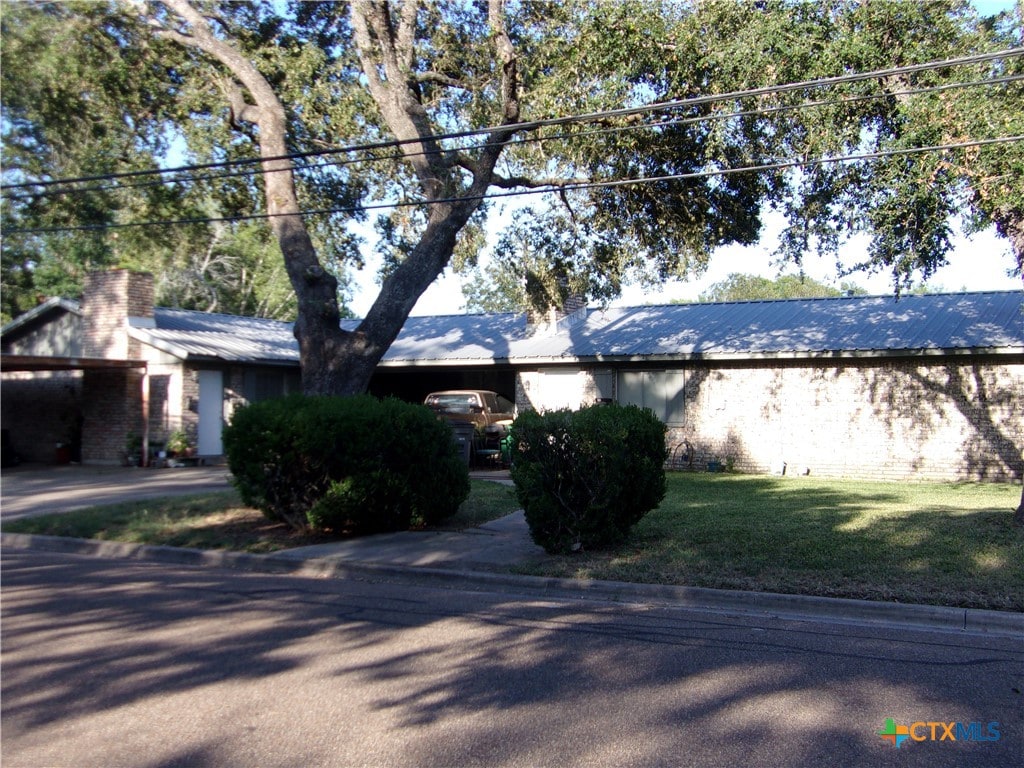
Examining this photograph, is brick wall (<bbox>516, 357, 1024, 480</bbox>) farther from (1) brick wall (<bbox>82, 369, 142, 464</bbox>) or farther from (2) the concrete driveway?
(1) brick wall (<bbox>82, 369, 142, 464</bbox>)

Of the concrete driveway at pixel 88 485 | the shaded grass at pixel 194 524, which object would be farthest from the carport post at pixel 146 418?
the shaded grass at pixel 194 524

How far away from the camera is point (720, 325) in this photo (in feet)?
78.5

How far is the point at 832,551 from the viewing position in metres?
10.0

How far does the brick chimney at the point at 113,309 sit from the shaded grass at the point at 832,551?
15614 millimetres

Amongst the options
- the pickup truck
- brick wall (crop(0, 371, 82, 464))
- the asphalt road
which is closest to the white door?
brick wall (crop(0, 371, 82, 464))

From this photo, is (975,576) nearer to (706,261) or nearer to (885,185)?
(885,185)

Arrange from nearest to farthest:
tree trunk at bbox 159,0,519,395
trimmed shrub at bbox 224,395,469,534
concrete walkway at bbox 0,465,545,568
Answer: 1. concrete walkway at bbox 0,465,545,568
2. trimmed shrub at bbox 224,395,469,534
3. tree trunk at bbox 159,0,519,395

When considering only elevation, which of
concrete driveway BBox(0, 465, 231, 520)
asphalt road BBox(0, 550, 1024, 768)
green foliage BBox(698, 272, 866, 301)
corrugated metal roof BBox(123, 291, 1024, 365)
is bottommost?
asphalt road BBox(0, 550, 1024, 768)

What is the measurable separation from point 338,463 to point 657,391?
1250cm

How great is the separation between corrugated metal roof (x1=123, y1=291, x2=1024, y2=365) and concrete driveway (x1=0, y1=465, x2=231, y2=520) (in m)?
3.26

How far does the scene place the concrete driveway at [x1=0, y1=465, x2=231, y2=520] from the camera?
15547mm

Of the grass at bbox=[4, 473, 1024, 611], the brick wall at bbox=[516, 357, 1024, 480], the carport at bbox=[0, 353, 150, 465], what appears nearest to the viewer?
the grass at bbox=[4, 473, 1024, 611]

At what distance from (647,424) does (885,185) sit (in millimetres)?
5437

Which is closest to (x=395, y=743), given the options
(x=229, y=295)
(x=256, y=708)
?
(x=256, y=708)
